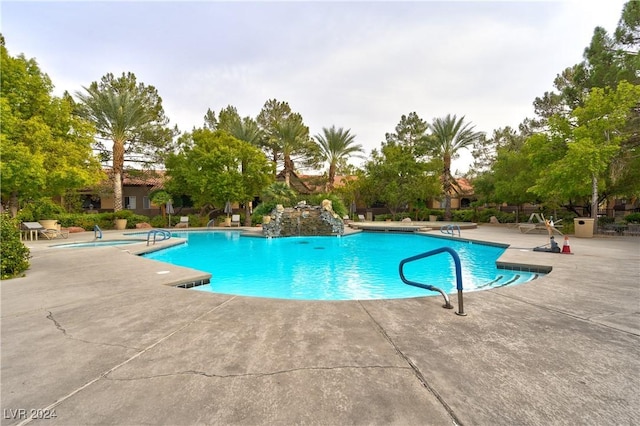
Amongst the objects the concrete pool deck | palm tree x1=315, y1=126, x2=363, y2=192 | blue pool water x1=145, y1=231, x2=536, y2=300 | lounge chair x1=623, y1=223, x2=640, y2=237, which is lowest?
blue pool water x1=145, y1=231, x2=536, y2=300

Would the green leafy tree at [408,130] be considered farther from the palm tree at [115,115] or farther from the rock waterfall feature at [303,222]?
the palm tree at [115,115]

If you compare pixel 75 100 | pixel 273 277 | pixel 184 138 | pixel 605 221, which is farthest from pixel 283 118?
pixel 605 221

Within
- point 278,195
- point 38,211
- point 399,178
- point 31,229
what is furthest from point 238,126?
point 31,229

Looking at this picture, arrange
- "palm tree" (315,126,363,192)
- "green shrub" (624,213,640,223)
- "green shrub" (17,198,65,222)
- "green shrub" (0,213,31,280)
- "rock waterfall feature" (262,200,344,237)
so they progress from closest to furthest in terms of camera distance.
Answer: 1. "green shrub" (0,213,31,280)
2. "green shrub" (17,198,65,222)
3. "green shrub" (624,213,640,223)
4. "rock waterfall feature" (262,200,344,237)
5. "palm tree" (315,126,363,192)

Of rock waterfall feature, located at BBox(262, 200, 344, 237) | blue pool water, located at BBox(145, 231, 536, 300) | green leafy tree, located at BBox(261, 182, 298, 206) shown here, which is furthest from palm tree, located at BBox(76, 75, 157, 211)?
rock waterfall feature, located at BBox(262, 200, 344, 237)

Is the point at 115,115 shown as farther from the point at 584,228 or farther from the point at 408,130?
the point at 408,130

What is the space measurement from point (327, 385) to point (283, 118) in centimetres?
3279

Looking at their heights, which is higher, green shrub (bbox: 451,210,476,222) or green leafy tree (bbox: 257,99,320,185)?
green leafy tree (bbox: 257,99,320,185)

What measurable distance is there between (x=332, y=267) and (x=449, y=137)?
22.8 m

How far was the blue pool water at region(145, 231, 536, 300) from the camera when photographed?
7207mm

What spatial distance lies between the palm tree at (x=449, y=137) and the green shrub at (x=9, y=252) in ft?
95.8

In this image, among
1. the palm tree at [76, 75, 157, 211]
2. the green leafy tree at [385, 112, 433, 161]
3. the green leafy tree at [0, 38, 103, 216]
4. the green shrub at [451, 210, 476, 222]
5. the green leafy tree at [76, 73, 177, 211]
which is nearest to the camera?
the green leafy tree at [0, 38, 103, 216]

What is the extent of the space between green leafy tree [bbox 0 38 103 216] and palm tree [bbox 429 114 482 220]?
27.6m

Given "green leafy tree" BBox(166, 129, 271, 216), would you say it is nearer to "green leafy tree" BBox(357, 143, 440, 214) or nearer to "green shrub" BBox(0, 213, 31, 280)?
"green leafy tree" BBox(357, 143, 440, 214)
